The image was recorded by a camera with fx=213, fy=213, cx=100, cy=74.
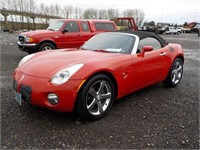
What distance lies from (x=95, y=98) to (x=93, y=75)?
378mm

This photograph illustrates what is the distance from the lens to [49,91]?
9.46 feet

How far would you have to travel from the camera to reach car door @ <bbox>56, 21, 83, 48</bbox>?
9414 mm

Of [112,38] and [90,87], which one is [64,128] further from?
[112,38]

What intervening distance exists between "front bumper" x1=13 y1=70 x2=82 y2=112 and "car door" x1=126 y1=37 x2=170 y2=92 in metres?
1.15

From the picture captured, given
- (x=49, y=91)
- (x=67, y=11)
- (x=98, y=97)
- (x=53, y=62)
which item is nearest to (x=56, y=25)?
(x=53, y=62)

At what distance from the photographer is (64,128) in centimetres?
302

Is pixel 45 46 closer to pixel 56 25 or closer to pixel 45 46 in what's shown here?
pixel 45 46

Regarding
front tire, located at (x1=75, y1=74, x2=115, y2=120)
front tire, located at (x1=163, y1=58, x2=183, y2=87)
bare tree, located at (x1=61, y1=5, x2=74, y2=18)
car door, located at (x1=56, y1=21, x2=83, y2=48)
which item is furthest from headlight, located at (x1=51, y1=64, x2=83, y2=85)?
bare tree, located at (x1=61, y1=5, x2=74, y2=18)

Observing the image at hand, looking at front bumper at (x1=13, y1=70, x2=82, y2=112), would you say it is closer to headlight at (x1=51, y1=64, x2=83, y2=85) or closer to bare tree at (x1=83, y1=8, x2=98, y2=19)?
headlight at (x1=51, y1=64, x2=83, y2=85)

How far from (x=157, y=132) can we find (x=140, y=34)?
2236 mm

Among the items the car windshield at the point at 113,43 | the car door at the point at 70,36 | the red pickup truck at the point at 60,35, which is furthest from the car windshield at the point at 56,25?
the car windshield at the point at 113,43

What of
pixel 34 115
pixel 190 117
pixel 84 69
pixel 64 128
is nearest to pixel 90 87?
pixel 84 69

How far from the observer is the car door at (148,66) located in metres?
3.83

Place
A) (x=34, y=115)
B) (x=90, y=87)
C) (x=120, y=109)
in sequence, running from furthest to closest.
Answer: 1. (x=120, y=109)
2. (x=34, y=115)
3. (x=90, y=87)
